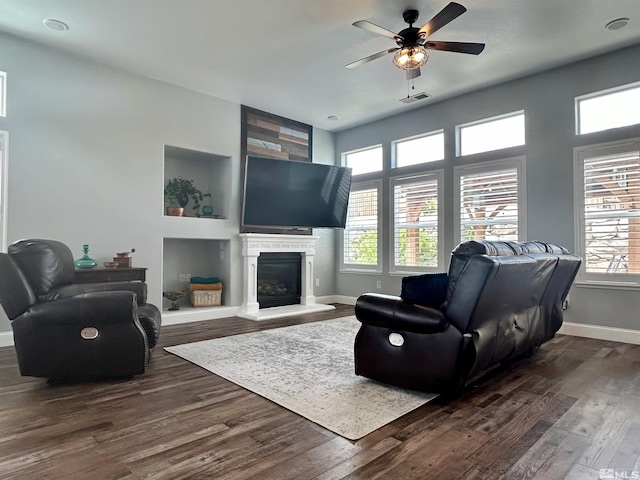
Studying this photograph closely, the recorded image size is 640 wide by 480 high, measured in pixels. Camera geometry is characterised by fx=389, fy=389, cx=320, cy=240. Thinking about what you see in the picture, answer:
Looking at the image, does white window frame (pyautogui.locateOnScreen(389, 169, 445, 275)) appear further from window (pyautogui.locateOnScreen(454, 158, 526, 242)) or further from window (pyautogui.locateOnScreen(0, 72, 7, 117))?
window (pyautogui.locateOnScreen(0, 72, 7, 117))

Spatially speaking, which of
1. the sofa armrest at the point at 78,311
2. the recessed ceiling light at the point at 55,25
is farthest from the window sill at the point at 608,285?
the recessed ceiling light at the point at 55,25

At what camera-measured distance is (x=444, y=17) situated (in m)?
2.92

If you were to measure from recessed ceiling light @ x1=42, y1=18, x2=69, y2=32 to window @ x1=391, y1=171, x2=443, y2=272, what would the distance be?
454cm

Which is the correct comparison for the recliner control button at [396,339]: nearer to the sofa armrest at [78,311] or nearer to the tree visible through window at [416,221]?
the sofa armrest at [78,311]

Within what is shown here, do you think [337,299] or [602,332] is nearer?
[602,332]

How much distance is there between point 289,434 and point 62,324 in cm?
178

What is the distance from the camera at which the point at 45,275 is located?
2.79 meters

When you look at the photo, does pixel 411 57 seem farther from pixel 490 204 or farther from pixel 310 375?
pixel 310 375

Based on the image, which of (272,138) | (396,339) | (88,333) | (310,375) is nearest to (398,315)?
(396,339)

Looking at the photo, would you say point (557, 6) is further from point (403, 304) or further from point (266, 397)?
point (266, 397)

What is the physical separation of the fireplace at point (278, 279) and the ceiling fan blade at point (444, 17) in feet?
12.8

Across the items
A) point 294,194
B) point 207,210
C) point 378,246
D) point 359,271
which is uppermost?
point 294,194

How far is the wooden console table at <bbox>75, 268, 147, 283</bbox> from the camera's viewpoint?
153 inches

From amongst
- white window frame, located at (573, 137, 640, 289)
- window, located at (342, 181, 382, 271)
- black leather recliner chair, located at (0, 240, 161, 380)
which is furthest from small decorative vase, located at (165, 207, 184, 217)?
white window frame, located at (573, 137, 640, 289)
